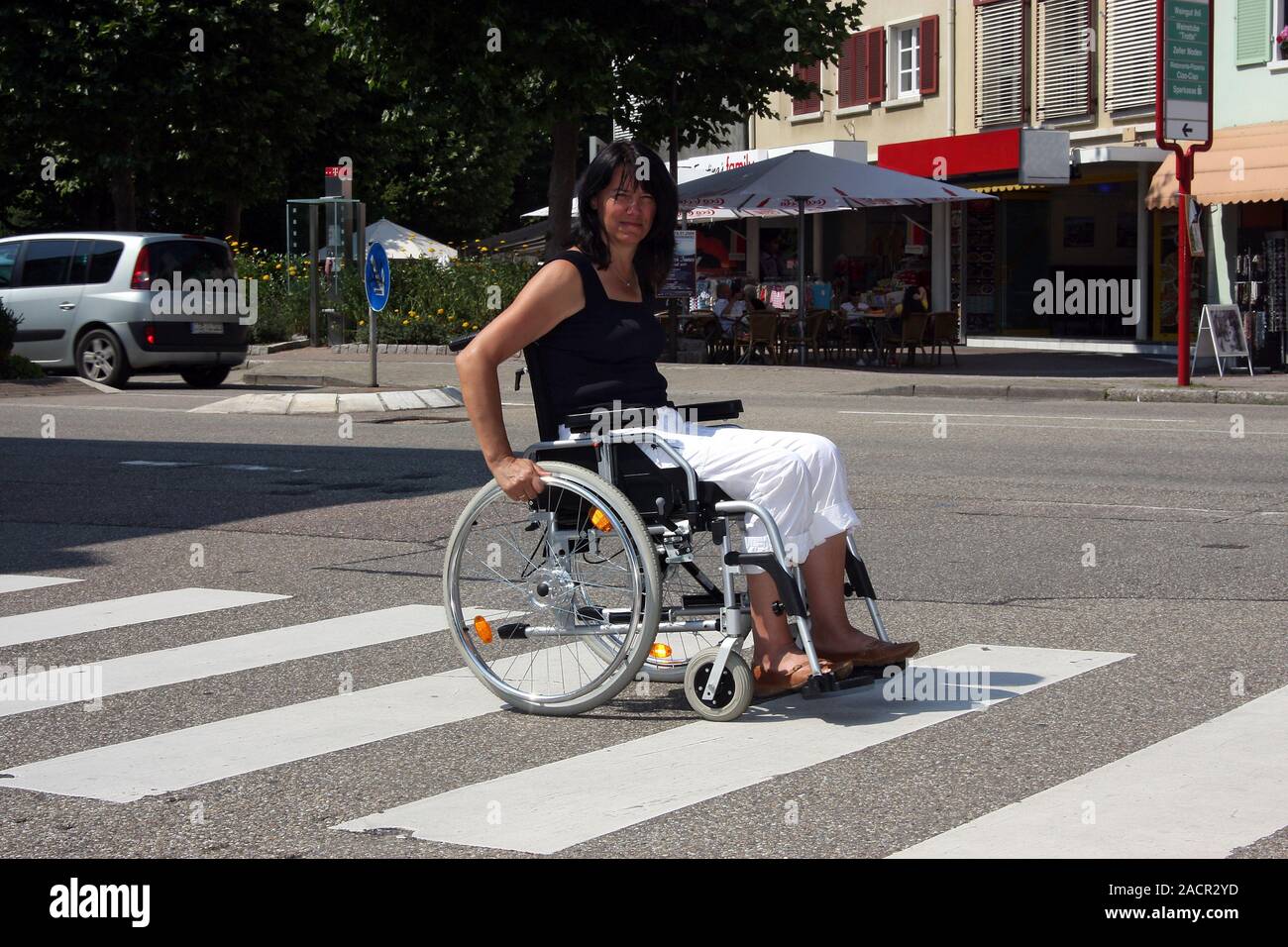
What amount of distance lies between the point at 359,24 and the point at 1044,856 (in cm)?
2445

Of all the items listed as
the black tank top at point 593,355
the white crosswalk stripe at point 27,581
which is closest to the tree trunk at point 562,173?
the white crosswalk stripe at point 27,581

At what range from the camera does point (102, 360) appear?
22453 mm

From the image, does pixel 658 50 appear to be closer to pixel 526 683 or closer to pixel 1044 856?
pixel 526 683

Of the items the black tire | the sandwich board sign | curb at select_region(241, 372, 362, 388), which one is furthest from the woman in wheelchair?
the sandwich board sign

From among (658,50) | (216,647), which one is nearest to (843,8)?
(658,50)

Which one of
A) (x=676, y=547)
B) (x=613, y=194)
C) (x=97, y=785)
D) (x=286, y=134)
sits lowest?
(x=97, y=785)

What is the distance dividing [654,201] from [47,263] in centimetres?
1863

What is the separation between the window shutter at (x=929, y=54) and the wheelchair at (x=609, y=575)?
2890cm

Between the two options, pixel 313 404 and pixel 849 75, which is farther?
pixel 849 75

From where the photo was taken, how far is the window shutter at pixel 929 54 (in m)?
33.4

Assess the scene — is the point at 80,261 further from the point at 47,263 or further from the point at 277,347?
the point at 277,347

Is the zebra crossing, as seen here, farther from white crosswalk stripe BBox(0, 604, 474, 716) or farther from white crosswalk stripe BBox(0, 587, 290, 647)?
white crosswalk stripe BBox(0, 587, 290, 647)

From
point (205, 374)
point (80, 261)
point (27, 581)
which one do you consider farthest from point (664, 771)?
point (205, 374)

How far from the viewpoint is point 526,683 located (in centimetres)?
583
